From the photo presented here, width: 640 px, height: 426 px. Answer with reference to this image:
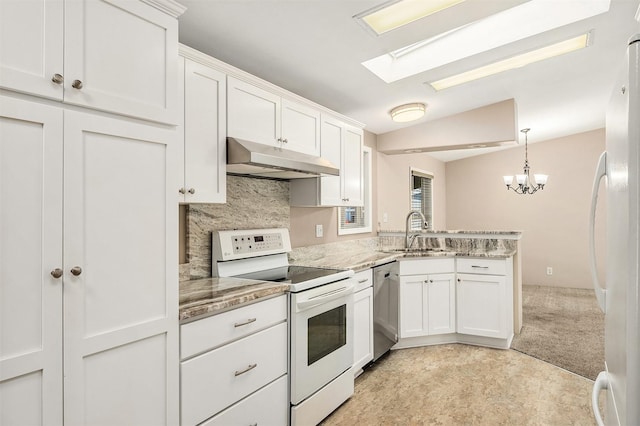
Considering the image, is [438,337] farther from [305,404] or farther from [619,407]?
[619,407]

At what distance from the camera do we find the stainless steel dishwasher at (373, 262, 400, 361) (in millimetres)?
3117

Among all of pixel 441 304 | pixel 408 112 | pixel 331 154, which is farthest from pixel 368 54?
pixel 441 304

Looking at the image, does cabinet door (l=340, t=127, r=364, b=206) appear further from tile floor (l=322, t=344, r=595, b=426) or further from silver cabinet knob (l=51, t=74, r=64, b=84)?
silver cabinet knob (l=51, t=74, r=64, b=84)

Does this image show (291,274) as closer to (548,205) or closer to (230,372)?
(230,372)

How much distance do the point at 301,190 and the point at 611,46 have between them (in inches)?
114

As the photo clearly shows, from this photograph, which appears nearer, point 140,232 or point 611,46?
point 140,232

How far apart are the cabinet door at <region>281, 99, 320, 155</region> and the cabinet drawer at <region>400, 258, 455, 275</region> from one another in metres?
A: 1.45

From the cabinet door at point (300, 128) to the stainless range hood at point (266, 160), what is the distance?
9 centimetres

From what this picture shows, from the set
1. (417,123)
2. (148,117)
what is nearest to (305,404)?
(148,117)

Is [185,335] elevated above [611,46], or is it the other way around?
[611,46]

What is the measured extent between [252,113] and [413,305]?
239 centimetres

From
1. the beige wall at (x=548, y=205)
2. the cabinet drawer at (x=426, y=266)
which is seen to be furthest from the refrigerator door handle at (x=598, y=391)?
the beige wall at (x=548, y=205)

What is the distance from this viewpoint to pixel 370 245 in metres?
4.34

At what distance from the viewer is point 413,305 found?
11.7 feet
